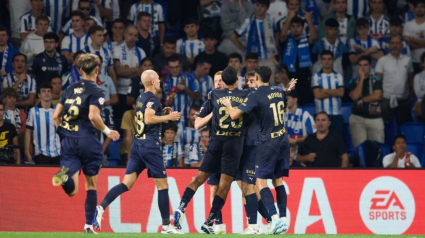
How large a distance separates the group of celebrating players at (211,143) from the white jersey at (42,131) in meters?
4.49

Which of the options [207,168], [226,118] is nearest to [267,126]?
[226,118]

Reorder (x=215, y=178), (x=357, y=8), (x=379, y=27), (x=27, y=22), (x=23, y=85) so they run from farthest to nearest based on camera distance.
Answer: (x=357, y=8) < (x=379, y=27) < (x=27, y=22) < (x=23, y=85) < (x=215, y=178)

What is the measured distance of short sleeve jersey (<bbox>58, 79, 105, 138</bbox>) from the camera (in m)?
11.4

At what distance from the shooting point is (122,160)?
17609mm

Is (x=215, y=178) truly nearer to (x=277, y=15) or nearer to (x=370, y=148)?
(x=370, y=148)

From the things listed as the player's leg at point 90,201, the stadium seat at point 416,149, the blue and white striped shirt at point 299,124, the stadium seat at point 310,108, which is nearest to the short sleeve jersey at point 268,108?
the player's leg at point 90,201

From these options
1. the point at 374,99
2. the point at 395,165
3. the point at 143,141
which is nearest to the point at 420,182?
the point at 395,165

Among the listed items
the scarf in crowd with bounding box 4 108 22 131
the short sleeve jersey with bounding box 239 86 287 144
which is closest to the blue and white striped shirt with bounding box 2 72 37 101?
the scarf in crowd with bounding box 4 108 22 131

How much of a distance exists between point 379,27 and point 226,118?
26.9ft

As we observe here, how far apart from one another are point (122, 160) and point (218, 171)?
454 centimetres

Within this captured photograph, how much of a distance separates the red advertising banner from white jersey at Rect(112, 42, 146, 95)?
3.90 m

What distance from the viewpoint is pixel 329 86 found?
1873cm

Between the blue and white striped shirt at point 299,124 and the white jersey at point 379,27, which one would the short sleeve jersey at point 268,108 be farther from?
the white jersey at point 379,27

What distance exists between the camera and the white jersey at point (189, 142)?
17.3 meters
